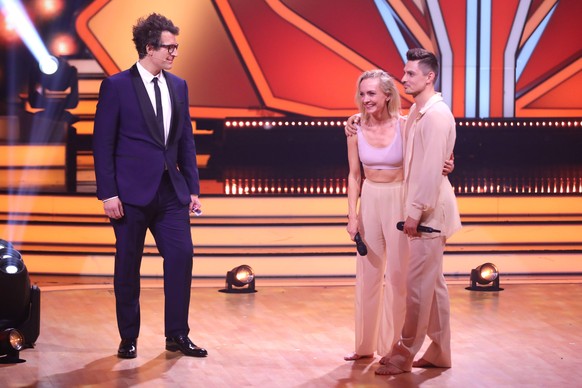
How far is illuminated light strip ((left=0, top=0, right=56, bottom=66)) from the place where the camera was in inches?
407

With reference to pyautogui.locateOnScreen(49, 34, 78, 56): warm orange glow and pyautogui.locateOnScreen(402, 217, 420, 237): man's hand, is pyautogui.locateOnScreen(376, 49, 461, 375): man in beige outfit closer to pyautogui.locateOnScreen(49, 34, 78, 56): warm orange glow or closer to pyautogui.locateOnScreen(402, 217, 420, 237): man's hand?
pyautogui.locateOnScreen(402, 217, 420, 237): man's hand

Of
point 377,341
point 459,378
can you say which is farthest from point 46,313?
point 459,378

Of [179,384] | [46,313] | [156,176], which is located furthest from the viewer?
[46,313]

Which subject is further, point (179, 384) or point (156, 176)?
Answer: point (156, 176)

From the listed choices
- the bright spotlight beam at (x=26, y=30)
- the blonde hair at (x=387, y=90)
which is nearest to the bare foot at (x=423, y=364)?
the blonde hair at (x=387, y=90)

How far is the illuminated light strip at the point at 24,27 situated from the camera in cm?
1033

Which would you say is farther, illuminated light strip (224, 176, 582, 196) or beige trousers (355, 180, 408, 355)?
illuminated light strip (224, 176, 582, 196)

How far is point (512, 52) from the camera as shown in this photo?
10031mm

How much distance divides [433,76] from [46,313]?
2836 mm

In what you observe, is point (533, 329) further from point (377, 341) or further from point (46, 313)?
point (46, 313)

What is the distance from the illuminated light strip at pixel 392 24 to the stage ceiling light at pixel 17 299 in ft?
19.6

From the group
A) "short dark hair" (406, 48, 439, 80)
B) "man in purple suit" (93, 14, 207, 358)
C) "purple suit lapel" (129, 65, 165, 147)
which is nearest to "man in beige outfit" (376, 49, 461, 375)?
"short dark hair" (406, 48, 439, 80)

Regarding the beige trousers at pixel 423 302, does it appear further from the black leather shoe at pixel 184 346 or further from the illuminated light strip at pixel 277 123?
the illuminated light strip at pixel 277 123

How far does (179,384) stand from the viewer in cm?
443
